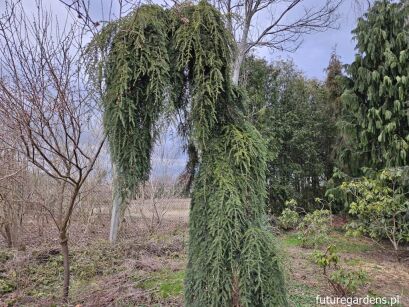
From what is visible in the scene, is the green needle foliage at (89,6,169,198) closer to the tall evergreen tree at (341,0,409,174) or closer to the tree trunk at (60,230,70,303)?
the tree trunk at (60,230,70,303)

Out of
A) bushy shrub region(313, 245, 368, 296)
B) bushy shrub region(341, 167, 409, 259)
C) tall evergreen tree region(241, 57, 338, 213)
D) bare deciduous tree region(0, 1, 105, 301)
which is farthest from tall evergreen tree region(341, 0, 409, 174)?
bare deciduous tree region(0, 1, 105, 301)

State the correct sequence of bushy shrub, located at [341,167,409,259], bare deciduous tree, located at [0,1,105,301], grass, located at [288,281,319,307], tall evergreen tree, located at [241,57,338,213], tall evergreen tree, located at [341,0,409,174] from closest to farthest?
1. bare deciduous tree, located at [0,1,105,301]
2. grass, located at [288,281,319,307]
3. bushy shrub, located at [341,167,409,259]
4. tall evergreen tree, located at [341,0,409,174]
5. tall evergreen tree, located at [241,57,338,213]

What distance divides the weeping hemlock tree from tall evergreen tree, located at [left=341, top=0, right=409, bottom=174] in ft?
17.8

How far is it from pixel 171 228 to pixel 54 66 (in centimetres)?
496

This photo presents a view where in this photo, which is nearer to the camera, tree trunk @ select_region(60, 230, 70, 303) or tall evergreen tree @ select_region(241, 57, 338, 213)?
tree trunk @ select_region(60, 230, 70, 303)

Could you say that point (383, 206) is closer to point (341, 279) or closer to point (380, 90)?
point (341, 279)

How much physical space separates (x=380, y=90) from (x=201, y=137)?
229 inches

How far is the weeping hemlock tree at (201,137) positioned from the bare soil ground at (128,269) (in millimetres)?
304

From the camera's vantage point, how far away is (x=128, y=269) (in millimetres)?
4402

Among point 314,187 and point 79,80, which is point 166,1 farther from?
point 314,187

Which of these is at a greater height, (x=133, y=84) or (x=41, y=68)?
(x=41, y=68)

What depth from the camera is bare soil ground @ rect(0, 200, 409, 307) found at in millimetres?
3484

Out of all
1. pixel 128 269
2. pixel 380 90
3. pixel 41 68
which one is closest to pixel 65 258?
pixel 128 269

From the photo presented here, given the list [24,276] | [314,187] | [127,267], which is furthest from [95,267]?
[314,187]
